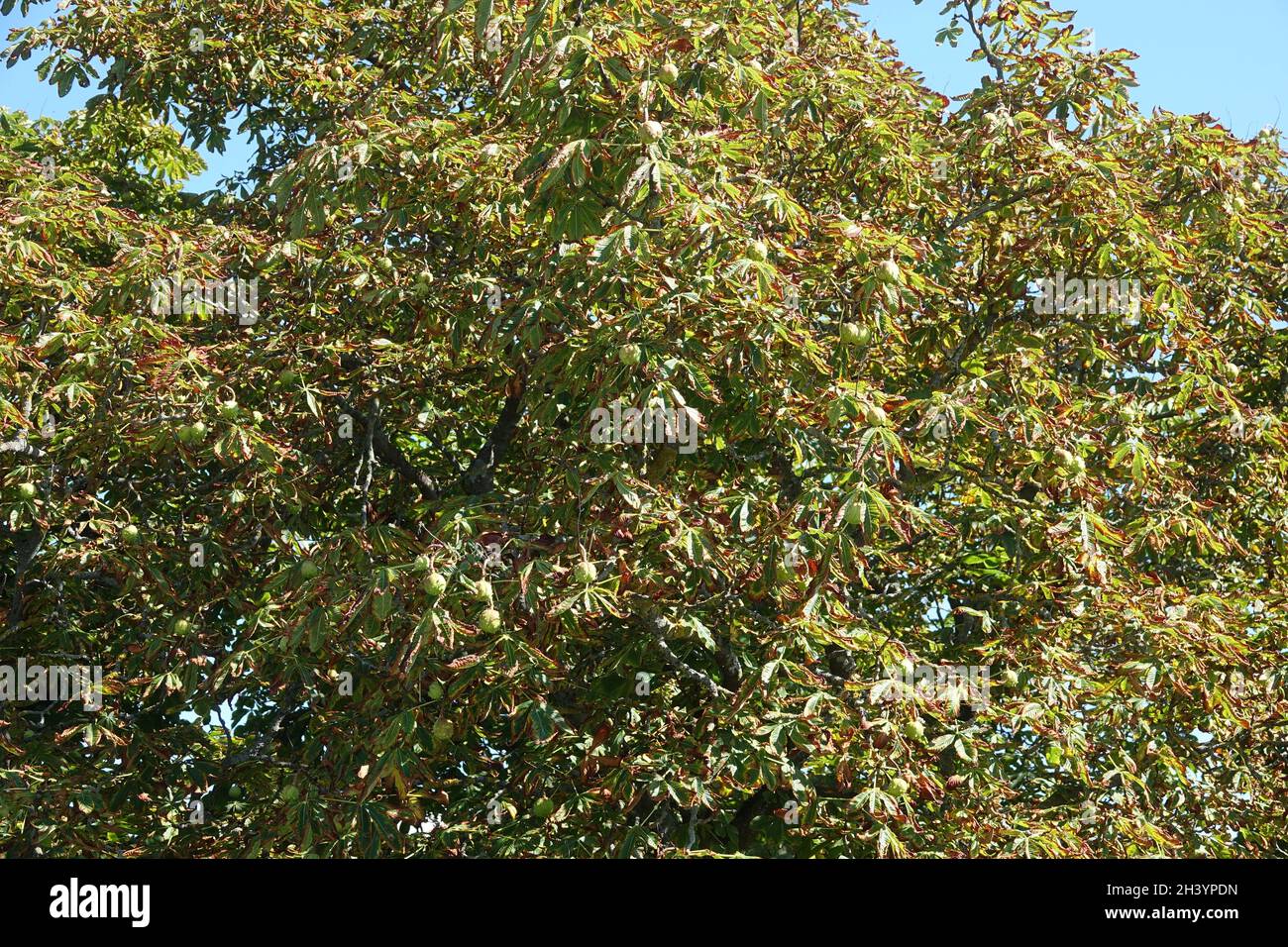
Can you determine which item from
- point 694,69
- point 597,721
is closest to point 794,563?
point 597,721

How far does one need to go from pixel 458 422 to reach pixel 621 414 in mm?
2478

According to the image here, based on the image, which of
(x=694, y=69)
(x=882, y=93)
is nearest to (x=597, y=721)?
(x=694, y=69)

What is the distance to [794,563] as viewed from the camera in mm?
5832

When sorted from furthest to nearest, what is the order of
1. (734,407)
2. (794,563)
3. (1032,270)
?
(1032,270) < (734,407) < (794,563)

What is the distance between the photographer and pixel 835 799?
6391 mm

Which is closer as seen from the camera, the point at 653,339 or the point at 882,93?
the point at 653,339

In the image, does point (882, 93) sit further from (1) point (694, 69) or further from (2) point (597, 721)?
(2) point (597, 721)

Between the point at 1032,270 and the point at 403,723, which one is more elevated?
the point at 1032,270

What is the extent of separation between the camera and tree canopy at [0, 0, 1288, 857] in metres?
6.02

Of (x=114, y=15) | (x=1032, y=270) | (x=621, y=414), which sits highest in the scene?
(x=114, y=15)

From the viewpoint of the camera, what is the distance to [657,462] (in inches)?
262

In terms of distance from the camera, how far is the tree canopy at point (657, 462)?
6.02m

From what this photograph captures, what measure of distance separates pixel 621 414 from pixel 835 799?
1.95 metres

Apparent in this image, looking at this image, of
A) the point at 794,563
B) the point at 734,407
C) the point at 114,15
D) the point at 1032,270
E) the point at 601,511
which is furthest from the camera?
the point at 114,15
